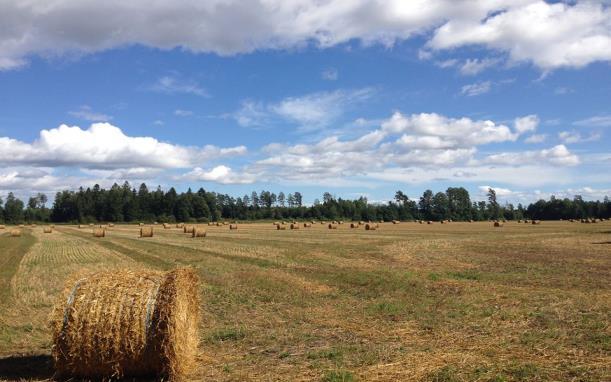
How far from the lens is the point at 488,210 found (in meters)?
200

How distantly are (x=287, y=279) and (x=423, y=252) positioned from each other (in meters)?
14.6

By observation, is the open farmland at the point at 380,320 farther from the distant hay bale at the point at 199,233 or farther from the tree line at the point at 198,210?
the tree line at the point at 198,210

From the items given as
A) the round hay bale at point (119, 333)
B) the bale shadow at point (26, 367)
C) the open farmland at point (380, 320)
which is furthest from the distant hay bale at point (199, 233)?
the round hay bale at point (119, 333)

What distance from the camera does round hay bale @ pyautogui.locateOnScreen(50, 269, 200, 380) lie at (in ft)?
27.6

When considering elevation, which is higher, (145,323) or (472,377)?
(145,323)

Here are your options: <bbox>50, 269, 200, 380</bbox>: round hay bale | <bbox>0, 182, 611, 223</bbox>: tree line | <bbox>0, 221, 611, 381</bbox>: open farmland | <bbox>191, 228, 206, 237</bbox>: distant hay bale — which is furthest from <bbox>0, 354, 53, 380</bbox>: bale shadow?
<bbox>0, 182, 611, 223</bbox>: tree line

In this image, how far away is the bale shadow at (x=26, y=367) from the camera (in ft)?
28.4

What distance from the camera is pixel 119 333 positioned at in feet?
27.8

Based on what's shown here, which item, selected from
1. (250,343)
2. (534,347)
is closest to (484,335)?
(534,347)

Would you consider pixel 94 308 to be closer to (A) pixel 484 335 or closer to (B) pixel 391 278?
(A) pixel 484 335

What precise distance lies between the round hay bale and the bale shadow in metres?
0.54

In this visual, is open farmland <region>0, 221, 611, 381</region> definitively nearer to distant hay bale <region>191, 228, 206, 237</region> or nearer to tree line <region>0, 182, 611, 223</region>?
distant hay bale <region>191, 228, 206, 237</region>

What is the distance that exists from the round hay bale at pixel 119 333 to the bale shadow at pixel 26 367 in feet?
1.79

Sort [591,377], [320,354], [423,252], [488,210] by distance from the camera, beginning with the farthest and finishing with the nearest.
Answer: [488,210], [423,252], [320,354], [591,377]
